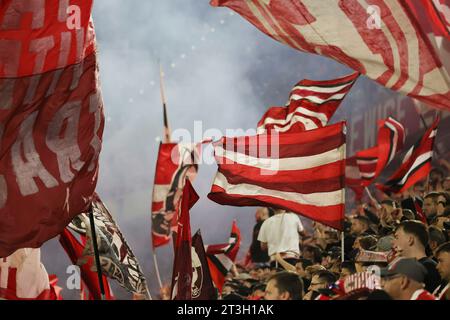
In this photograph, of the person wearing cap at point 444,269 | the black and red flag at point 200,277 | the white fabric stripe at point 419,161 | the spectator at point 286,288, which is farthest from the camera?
the white fabric stripe at point 419,161

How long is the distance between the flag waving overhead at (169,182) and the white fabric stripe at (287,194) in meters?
4.27

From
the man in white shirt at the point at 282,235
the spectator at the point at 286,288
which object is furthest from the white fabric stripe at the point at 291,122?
the spectator at the point at 286,288

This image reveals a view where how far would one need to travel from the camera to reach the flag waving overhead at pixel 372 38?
5.95 m

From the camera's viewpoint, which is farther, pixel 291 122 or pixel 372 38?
pixel 291 122

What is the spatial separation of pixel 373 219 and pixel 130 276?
2563 mm

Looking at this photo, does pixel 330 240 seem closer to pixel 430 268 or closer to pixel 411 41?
pixel 411 41

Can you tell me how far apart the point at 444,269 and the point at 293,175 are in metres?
2.61

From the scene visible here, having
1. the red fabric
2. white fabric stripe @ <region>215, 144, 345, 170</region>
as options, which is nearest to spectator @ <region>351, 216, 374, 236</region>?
white fabric stripe @ <region>215, 144, 345, 170</region>

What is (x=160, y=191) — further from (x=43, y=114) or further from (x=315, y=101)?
(x=43, y=114)

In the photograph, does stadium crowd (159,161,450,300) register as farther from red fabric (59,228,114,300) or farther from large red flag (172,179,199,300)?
red fabric (59,228,114,300)

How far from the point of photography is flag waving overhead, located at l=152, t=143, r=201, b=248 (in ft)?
38.6

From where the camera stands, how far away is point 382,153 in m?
12.3

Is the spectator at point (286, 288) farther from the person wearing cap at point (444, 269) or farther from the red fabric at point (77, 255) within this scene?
the red fabric at point (77, 255)

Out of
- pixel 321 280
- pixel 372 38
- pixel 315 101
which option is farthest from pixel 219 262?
pixel 321 280
